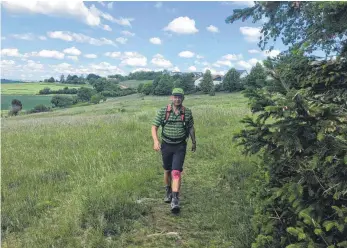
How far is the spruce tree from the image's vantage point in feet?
10.3

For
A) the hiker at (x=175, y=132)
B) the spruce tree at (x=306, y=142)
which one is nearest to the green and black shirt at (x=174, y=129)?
the hiker at (x=175, y=132)

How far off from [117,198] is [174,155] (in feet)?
4.69

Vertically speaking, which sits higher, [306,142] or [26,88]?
[306,142]

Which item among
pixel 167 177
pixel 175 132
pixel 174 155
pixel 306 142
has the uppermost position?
pixel 306 142

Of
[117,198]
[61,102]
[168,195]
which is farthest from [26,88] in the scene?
[117,198]

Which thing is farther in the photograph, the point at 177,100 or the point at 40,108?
the point at 40,108

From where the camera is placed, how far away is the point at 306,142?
3.45m

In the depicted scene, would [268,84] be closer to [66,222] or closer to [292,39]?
[292,39]

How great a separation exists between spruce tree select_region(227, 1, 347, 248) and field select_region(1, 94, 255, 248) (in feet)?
3.53

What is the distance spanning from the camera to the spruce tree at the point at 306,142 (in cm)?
314

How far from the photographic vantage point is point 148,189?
23.8ft

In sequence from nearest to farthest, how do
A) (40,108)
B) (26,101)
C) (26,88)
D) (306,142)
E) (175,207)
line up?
(306,142) → (175,207) → (40,108) → (26,101) → (26,88)

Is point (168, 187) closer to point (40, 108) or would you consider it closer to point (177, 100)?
point (177, 100)

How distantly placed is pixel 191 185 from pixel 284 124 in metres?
4.79
